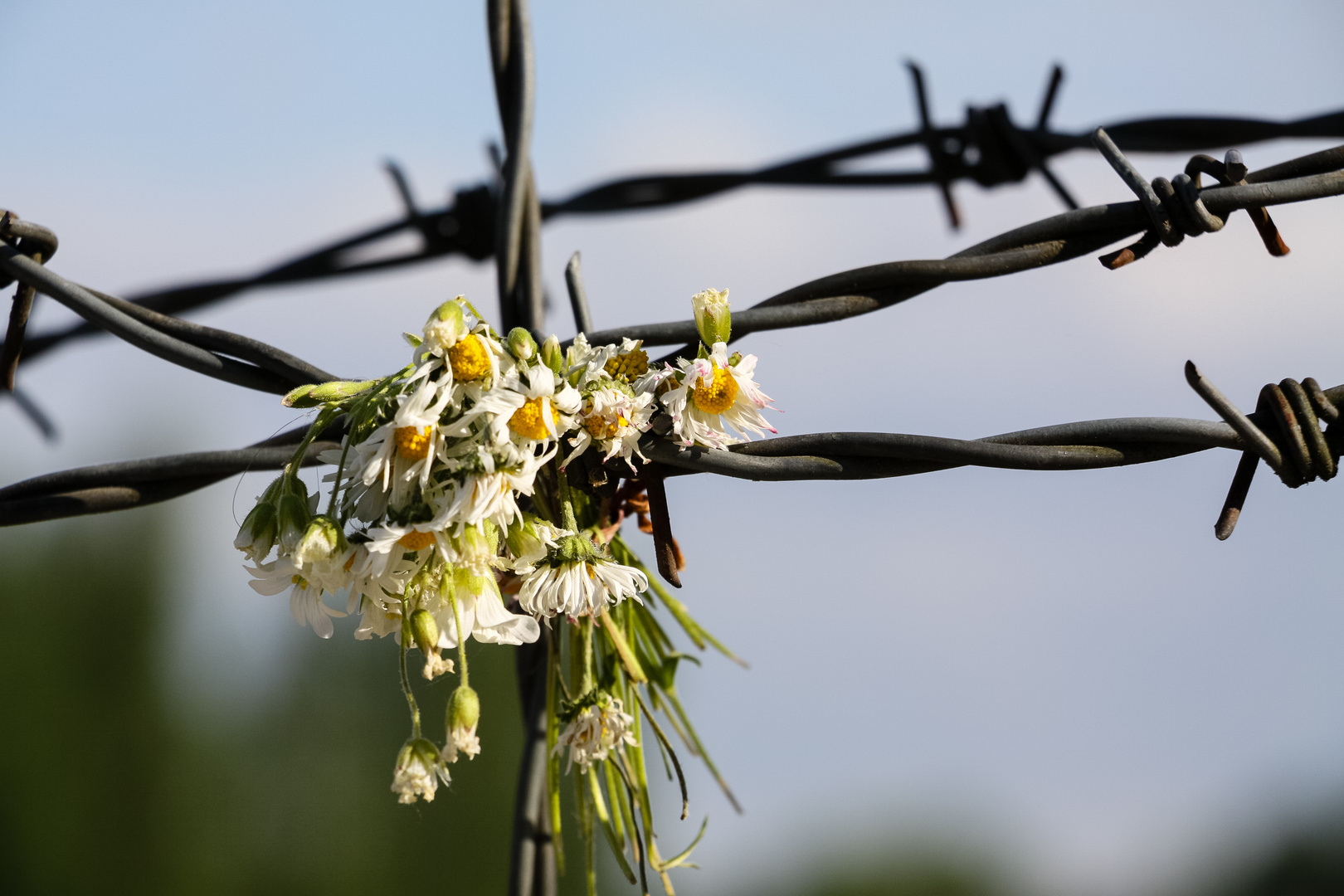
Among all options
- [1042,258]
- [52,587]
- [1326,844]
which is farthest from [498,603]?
[1326,844]

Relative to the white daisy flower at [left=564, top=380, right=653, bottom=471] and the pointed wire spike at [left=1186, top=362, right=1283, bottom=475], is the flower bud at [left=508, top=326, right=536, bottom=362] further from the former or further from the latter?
the pointed wire spike at [left=1186, top=362, right=1283, bottom=475]

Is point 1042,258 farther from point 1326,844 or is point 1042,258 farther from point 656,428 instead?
point 1326,844

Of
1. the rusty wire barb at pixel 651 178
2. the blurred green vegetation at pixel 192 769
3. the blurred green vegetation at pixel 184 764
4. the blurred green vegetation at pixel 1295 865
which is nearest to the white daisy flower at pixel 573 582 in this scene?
the rusty wire barb at pixel 651 178

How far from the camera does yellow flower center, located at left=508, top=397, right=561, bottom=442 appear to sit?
27.6 inches

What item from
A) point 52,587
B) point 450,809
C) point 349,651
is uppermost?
point 52,587

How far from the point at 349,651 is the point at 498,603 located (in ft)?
52.0

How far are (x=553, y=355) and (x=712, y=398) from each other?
0.41 ft

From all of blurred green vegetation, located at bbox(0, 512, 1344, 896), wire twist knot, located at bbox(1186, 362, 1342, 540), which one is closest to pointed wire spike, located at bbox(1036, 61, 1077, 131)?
wire twist knot, located at bbox(1186, 362, 1342, 540)

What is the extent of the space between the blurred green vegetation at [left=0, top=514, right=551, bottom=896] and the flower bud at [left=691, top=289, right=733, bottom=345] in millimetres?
12666

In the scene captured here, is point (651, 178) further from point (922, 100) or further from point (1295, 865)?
point (1295, 865)

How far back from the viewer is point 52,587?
15711 mm

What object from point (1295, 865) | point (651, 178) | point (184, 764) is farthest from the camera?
point (1295, 865)

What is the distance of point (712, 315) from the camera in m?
0.75

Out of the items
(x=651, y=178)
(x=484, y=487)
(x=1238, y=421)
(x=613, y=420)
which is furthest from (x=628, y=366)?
(x=651, y=178)
